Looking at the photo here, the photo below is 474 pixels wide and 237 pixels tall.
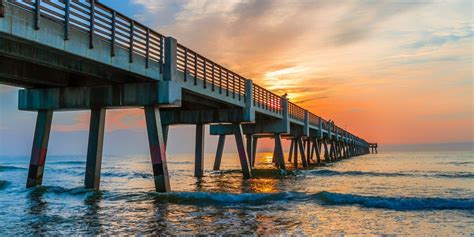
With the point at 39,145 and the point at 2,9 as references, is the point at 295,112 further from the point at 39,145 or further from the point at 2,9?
the point at 2,9

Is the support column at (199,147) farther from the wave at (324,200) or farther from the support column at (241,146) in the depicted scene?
the wave at (324,200)

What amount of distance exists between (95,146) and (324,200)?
9875 millimetres

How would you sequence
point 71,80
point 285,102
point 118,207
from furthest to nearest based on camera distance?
point 285,102 → point 71,80 → point 118,207

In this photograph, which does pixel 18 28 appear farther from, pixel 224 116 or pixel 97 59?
pixel 224 116

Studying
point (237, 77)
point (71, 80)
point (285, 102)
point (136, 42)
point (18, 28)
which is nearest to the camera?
point (18, 28)

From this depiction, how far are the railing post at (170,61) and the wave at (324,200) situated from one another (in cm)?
477

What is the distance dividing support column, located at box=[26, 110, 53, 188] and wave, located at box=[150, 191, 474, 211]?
5335 millimetres

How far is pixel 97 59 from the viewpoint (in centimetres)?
1373

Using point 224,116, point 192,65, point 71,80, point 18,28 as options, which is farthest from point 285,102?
point 18,28

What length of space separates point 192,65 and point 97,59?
7.16 m

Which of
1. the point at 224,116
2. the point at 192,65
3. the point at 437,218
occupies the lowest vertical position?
the point at 437,218

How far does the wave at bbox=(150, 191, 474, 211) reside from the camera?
52.7 feet

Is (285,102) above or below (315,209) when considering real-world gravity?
above

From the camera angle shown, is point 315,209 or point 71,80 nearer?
point 315,209
